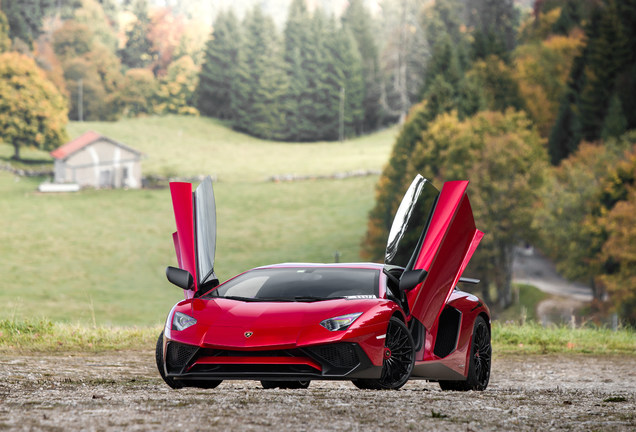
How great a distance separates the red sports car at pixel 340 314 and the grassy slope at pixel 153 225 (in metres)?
44.8

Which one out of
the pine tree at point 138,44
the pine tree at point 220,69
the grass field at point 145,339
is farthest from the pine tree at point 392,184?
the pine tree at point 138,44

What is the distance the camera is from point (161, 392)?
7.87 m

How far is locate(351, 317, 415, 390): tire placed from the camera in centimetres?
826

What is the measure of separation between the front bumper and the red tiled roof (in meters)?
98.4

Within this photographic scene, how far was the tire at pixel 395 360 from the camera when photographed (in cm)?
826

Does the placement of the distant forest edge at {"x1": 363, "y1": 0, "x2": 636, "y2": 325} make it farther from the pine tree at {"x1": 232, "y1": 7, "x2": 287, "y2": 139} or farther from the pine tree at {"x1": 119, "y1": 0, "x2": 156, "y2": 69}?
the pine tree at {"x1": 119, "y1": 0, "x2": 156, "y2": 69}

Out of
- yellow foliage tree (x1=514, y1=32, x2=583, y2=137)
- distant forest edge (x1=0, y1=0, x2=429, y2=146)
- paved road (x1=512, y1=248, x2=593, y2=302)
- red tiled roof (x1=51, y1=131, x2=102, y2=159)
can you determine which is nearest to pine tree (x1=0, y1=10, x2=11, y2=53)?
distant forest edge (x1=0, y1=0, x2=429, y2=146)

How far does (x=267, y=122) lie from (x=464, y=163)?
7391 cm

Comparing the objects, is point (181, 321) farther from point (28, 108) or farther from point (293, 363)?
point (28, 108)

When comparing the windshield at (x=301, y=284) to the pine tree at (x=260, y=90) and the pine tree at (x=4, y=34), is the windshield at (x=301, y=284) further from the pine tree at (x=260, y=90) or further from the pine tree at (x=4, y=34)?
the pine tree at (x=260, y=90)

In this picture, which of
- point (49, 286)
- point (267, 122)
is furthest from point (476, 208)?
point (267, 122)

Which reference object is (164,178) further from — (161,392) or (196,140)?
(161,392)

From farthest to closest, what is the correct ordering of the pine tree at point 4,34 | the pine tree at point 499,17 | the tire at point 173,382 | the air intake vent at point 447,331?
the pine tree at point 4,34 → the pine tree at point 499,17 → the air intake vent at point 447,331 → the tire at point 173,382

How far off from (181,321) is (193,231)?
3.46 ft
